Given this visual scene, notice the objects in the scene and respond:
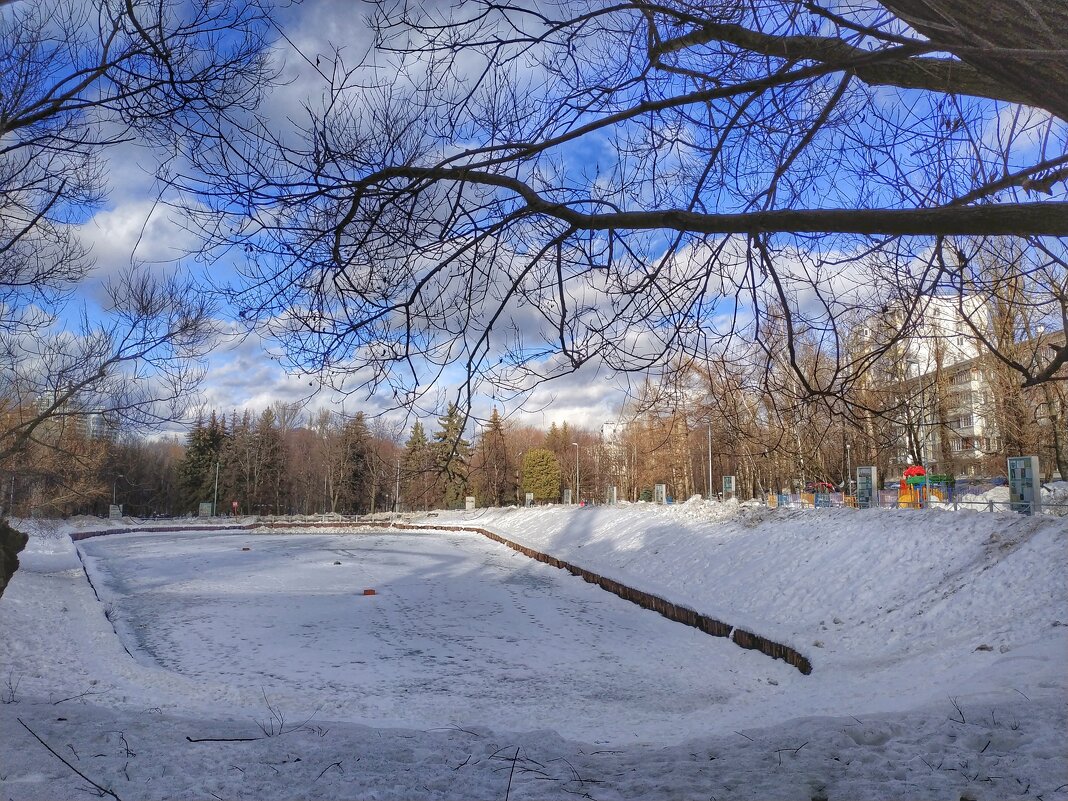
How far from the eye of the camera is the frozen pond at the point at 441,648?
8.99 metres

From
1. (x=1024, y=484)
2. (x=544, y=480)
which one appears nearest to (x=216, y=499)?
(x=544, y=480)

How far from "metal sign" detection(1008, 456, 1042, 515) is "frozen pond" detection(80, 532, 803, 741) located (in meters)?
6.54

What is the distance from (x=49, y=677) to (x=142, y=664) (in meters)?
1.79

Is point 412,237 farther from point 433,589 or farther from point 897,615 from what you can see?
point 433,589

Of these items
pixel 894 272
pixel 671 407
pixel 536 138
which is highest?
pixel 536 138

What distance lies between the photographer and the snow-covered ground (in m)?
4.09

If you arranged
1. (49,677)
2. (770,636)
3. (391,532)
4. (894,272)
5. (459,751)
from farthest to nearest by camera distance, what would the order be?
(391,532)
(770,636)
(49,677)
(894,272)
(459,751)

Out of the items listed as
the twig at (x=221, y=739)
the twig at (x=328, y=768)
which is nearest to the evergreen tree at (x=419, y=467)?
the twig at (x=328, y=768)

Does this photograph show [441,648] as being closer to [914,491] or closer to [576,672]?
[576,672]

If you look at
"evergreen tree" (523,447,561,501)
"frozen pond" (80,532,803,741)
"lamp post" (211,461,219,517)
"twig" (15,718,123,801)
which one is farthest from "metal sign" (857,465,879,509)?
"lamp post" (211,461,219,517)

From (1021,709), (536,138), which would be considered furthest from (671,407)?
(1021,709)

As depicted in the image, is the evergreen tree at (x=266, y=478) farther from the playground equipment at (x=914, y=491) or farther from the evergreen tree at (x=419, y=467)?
the evergreen tree at (x=419, y=467)

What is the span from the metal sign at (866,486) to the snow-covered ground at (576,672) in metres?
2.67

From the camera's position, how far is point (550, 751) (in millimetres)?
5141
